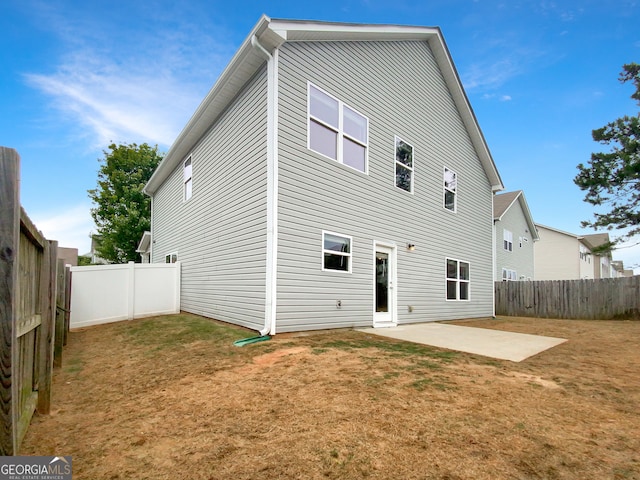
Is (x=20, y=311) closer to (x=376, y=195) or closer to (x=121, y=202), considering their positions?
(x=376, y=195)

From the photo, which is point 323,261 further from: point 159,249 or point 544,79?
point 544,79

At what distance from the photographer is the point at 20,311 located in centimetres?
244

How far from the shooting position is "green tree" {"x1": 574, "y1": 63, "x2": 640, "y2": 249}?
16734 mm

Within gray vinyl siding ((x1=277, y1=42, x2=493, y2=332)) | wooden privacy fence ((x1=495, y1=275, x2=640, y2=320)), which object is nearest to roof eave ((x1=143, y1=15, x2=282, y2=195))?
gray vinyl siding ((x1=277, y1=42, x2=493, y2=332))

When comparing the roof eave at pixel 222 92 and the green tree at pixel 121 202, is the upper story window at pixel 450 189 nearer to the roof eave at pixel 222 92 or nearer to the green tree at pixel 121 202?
the roof eave at pixel 222 92

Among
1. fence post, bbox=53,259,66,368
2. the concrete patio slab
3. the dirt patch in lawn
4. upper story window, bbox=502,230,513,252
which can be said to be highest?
upper story window, bbox=502,230,513,252

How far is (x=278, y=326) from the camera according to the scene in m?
6.48

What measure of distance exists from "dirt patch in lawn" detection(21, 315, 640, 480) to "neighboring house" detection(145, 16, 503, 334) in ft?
7.58

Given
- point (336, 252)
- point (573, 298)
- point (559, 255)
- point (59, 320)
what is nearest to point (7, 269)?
point (59, 320)

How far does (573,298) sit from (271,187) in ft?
48.5

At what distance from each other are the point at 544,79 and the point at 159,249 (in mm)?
17781

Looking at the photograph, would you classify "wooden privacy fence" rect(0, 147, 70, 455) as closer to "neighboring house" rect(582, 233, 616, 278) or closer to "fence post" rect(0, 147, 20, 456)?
"fence post" rect(0, 147, 20, 456)

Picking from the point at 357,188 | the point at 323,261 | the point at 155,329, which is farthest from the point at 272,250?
the point at 155,329

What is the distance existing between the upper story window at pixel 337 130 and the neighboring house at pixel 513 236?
14.3m
